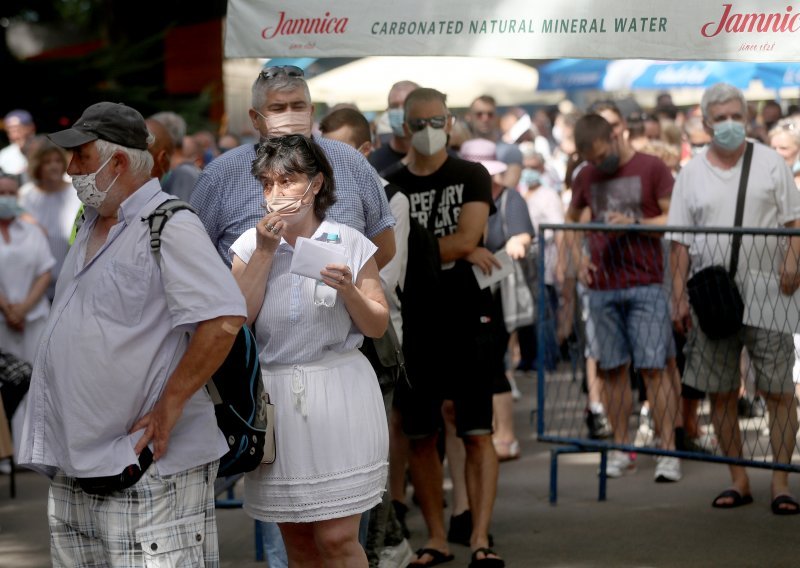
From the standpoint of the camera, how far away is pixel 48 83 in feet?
63.7

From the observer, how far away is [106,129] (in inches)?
153

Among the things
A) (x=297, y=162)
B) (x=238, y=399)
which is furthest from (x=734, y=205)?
(x=238, y=399)

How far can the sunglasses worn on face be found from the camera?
20.6ft

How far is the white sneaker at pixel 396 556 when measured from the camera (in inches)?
228

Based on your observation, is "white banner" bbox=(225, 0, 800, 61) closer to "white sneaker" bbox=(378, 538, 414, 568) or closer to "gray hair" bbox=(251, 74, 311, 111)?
"gray hair" bbox=(251, 74, 311, 111)

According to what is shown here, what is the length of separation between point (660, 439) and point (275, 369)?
3889mm

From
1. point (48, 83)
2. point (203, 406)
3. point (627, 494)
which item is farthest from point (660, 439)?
point (48, 83)

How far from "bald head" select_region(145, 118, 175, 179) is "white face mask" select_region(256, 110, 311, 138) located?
3.52ft

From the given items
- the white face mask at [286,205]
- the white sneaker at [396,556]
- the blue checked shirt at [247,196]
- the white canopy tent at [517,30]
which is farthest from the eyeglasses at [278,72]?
the white sneaker at [396,556]

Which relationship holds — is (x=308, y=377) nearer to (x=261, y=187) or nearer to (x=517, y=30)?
(x=261, y=187)

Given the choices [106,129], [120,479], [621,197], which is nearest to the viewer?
[120,479]

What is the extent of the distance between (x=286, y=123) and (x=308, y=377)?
1.12 metres

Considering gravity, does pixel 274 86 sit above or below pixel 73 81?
below

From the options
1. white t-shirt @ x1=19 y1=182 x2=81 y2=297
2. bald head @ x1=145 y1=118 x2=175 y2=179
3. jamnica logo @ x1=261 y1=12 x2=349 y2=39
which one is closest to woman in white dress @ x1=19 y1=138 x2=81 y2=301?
white t-shirt @ x1=19 y1=182 x2=81 y2=297
